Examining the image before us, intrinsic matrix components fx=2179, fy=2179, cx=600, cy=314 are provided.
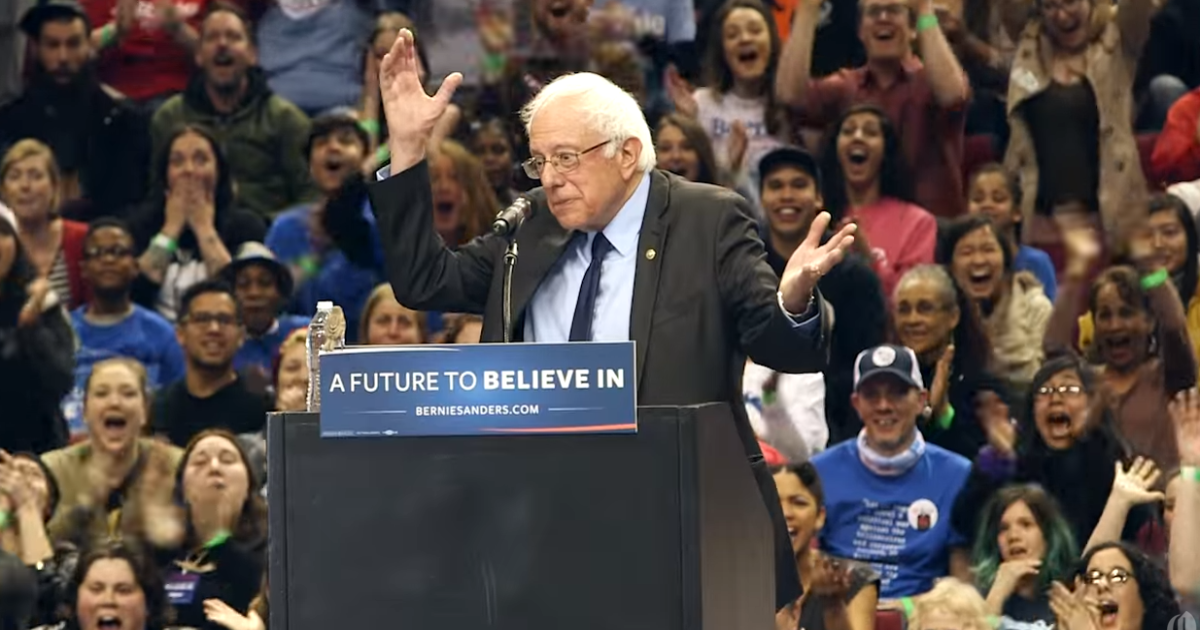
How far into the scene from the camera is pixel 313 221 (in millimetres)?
7348

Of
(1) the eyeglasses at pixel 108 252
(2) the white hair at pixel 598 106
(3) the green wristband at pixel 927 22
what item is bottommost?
(2) the white hair at pixel 598 106

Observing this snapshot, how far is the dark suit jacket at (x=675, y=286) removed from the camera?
3109 millimetres

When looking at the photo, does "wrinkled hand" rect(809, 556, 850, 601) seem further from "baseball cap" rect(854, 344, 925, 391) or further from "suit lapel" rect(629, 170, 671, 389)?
"suit lapel" rect(629, 170, 671, 389)

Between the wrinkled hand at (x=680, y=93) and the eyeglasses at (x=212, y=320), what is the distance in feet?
5.30

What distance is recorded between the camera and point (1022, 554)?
19.5ft

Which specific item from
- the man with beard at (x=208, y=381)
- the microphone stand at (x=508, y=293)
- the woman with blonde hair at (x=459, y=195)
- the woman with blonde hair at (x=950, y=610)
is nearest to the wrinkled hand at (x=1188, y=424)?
the woman with blonde hair at (x=950, y=610)

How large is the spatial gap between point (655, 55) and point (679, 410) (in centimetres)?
476

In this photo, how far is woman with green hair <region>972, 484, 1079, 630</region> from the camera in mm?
5836

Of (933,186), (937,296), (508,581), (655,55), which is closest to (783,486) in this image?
(937,296)

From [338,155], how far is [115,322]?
930mm

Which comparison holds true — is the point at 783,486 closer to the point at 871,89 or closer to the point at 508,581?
the point at 871,89

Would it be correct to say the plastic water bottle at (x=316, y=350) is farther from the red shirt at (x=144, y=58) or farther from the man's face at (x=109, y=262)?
the red shirt at (x=144, y=58)

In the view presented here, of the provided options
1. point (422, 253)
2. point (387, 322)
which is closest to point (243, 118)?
point (387, 322)

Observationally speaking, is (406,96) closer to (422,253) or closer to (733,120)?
(422,253)
